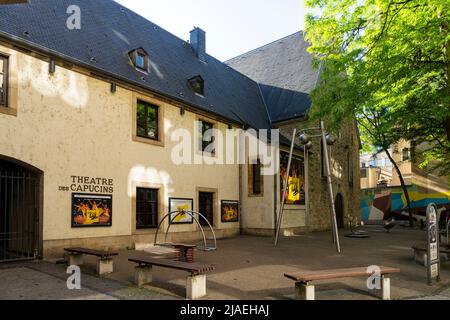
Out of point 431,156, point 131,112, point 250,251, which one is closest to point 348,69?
point 250,251

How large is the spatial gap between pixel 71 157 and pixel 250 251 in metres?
6.46

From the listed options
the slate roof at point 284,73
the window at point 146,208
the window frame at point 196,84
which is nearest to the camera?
the window at point 146,208

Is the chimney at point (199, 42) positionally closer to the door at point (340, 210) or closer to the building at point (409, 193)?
the door at point (340, 210)

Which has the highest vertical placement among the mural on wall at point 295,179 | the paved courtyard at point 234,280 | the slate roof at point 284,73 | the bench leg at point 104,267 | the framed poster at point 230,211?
the slate roof at point 284,73

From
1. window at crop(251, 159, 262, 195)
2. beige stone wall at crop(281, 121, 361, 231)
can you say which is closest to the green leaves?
beige stone wall at crop(281, 121, 361, 231)

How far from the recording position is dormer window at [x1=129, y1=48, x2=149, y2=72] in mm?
14516

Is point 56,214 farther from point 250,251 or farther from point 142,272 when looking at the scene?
point 250,251

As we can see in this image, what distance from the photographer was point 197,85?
17766 millimetres

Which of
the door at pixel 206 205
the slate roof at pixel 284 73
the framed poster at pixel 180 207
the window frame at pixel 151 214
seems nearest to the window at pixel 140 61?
the window frame at pixel 151 214

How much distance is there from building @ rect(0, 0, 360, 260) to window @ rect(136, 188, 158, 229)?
38 mm

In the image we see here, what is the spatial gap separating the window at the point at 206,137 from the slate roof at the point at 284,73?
6547mm

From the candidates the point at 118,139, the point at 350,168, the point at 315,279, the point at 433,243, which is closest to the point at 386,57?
the point at 433,243

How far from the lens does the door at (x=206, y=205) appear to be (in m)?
16.8

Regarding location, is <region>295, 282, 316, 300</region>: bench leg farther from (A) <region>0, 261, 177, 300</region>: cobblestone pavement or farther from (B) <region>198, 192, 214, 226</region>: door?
(B) <region>198, 192, 214, 226</region>: door
